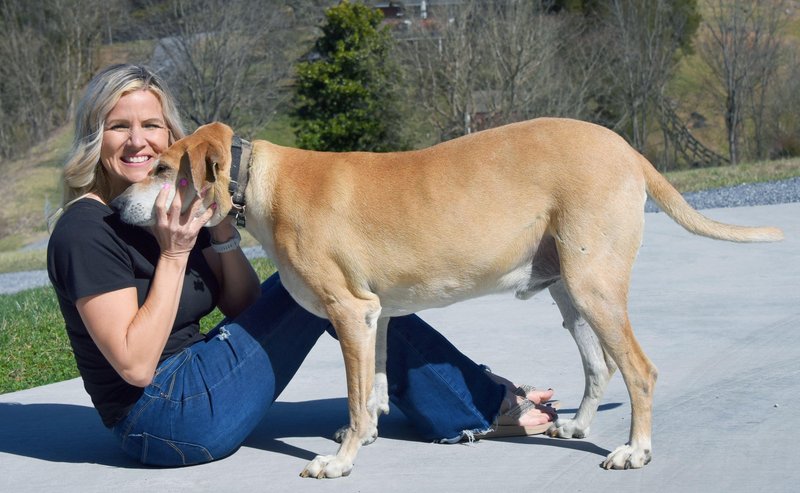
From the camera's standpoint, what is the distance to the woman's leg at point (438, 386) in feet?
12.6

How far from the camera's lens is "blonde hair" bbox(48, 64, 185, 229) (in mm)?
3859

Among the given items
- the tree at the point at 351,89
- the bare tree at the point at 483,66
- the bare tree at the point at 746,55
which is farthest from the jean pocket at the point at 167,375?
the bare tree at the point at 746,55

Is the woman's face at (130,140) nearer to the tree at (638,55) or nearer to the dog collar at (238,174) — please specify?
the dog collar at (238,174)

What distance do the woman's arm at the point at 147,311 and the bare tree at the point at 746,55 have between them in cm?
2939

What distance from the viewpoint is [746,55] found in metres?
31.1

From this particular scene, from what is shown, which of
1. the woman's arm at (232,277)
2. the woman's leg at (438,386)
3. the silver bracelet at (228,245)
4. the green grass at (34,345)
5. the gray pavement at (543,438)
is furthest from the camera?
the green grass at (34,345)

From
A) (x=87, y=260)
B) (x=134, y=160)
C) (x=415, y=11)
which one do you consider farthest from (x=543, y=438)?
(x=415, y=11)

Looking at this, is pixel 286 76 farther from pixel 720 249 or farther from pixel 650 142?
pixel 720 249

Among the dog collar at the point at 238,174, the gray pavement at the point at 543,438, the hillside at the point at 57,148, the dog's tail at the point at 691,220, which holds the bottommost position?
the hillside at the point at 57,148

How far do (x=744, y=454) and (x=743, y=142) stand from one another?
3152 cm

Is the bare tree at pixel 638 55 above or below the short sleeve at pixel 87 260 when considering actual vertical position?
below

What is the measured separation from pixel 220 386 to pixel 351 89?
22.9m

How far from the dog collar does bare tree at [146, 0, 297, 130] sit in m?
23.9

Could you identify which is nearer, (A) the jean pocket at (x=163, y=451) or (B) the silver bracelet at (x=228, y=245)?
(A) the jean pocket at (x=163, y=451)
